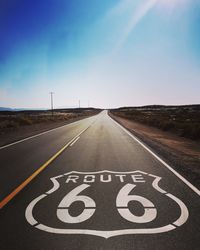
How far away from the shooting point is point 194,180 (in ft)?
21.3

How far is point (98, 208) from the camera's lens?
456 centimetres

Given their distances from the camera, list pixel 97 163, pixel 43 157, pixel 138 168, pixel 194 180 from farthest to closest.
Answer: pixel 43 157 < pixel 97 163 < pixel 138 168 < pixel 194 180

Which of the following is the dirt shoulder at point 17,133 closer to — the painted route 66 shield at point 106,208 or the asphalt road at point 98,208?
the asphalt road at point 98,208

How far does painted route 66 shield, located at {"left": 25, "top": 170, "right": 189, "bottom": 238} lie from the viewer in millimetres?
3801

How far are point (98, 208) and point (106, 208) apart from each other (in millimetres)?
155

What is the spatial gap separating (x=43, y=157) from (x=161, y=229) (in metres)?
7.15

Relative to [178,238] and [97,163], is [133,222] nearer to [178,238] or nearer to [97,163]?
[178,238]

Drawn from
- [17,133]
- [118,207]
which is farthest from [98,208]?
[17,133]

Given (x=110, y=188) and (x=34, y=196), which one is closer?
(x=34, y=196)

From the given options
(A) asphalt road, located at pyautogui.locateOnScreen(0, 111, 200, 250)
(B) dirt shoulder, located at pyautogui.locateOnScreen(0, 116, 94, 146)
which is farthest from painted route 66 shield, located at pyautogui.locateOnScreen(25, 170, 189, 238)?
(B) dirt shoulder, located at pyautogui.locateOnScreen(0, 116, 94, 146)

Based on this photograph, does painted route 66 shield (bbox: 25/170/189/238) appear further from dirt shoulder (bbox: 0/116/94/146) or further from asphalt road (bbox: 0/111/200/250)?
dirt shoulder (bbox: 0/116/94/146)

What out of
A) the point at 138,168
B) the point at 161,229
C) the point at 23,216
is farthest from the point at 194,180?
the point at 23,216

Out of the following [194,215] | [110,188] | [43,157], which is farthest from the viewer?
[43,157]

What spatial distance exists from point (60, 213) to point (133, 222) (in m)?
1.35
